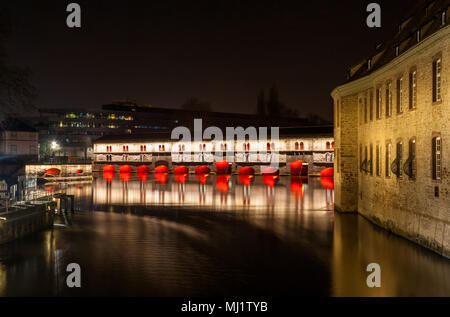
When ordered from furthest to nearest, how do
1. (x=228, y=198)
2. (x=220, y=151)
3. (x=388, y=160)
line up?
(x=220, y=151) < (x=228, y=198) < (x=388, y=160)

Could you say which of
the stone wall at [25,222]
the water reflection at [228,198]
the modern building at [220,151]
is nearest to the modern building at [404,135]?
the water reflection at [228,198]

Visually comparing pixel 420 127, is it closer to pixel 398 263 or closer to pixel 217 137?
pixel 398 263

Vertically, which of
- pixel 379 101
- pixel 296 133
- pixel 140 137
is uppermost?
pixel 140 137

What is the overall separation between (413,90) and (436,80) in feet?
8.00

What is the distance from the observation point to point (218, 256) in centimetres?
1938

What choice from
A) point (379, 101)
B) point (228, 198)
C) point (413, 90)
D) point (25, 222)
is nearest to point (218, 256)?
point (25, 222)

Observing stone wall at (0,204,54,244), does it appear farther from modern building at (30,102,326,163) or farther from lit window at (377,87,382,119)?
modern building at (30,102,326,163)

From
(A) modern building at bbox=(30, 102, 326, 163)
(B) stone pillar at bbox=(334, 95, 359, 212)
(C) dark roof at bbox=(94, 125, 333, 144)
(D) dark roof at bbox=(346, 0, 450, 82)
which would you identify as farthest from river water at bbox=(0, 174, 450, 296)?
(A) modern building at bbox=(30, 102, 326, 163)

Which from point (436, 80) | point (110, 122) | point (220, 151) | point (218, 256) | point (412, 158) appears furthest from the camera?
point (110, 122)

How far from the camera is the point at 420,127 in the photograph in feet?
62.2

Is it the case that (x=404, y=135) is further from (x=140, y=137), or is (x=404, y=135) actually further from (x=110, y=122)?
(x=110, y=122)

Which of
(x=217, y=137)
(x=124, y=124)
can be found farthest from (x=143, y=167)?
(x=124, y=124)

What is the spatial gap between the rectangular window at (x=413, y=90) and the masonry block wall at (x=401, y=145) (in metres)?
0.04

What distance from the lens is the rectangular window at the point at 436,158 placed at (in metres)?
17.6
